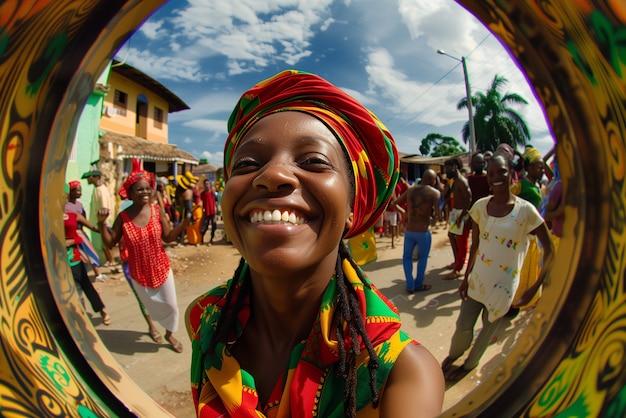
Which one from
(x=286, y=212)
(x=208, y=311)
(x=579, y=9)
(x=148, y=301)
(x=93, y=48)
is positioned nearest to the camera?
(x=579, y=9)

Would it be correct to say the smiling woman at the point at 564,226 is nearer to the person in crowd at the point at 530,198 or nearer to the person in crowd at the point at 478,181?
the person in crowd at the point at 530,198

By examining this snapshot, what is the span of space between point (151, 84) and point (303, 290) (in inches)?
935

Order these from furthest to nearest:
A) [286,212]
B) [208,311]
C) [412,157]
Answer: [412,157] → [208,311] → [286,212]

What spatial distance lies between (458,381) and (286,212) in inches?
125

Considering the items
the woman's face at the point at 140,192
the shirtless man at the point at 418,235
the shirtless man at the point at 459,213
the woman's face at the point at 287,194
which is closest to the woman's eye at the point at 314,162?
the woman's face at the point at 287,194

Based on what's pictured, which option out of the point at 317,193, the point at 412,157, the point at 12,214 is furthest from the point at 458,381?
the point at 412,157

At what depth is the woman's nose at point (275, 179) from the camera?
3.16ft

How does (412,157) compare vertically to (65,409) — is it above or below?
above

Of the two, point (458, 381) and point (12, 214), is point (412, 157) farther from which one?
point (12, 214)

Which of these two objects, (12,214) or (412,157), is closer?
(12,214)

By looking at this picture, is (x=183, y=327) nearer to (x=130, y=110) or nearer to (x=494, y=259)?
(x=494, y=259)

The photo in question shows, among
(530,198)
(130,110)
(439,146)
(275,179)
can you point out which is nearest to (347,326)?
(275,179)

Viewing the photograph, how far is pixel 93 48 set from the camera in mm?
799

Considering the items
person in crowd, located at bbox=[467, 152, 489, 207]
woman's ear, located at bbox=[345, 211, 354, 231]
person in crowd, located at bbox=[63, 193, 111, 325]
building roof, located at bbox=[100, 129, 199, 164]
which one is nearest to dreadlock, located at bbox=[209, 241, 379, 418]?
woman's ear, located at bbox=[345, 211, 354, 231]
